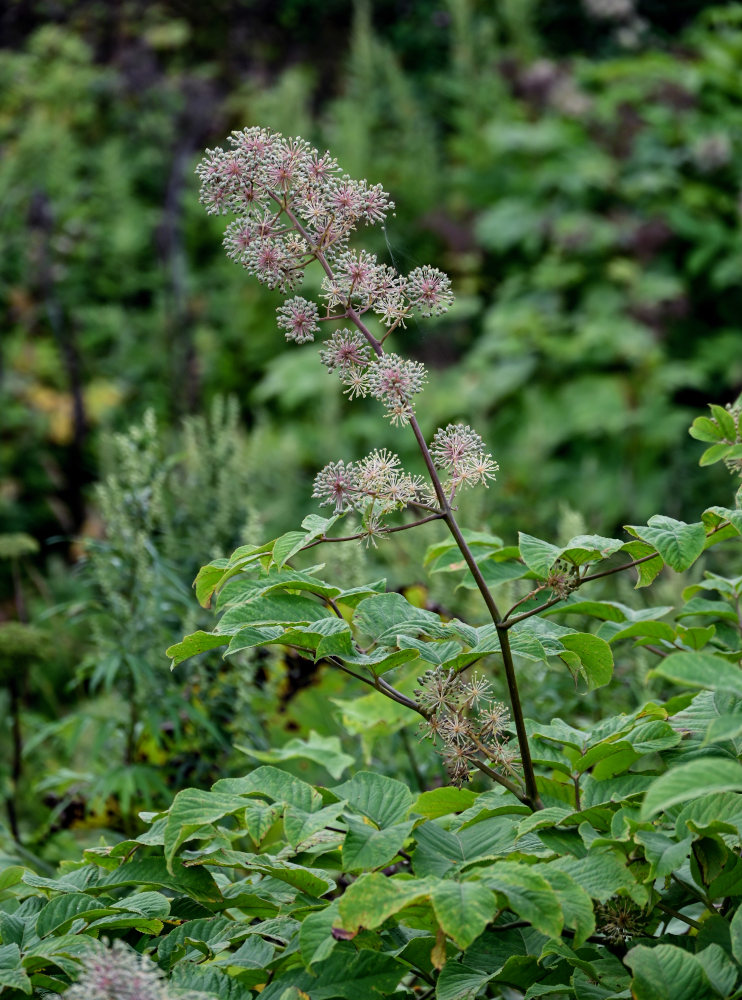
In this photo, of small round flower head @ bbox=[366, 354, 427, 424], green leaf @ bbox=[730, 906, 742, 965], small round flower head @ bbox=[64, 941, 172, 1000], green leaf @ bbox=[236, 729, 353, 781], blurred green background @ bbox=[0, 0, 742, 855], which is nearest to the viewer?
small round flower head @ bbox=[64, 941, 172, 1000]

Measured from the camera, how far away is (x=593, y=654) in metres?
1.05

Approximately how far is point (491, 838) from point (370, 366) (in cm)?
49

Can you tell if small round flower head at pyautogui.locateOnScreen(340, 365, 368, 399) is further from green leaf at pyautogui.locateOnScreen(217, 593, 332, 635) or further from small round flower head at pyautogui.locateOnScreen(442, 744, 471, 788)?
small round flower head at pyautogui.locateOnScreen(442, 744, 471, 788)

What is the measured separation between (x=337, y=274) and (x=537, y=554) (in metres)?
0.37

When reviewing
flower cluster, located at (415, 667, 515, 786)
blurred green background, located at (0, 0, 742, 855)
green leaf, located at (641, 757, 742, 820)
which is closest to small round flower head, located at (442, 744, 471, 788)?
flower cluster, located at (415, 667, 515, 786)

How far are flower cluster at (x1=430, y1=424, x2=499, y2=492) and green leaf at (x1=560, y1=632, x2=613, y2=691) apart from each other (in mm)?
189

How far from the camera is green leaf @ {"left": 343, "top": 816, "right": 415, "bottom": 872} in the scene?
0.85 meters

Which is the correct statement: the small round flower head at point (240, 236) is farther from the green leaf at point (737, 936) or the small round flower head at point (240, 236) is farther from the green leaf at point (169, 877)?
the green leaf at point (737, 936)

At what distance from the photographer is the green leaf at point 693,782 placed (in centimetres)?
70

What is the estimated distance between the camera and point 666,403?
5551 millimetres

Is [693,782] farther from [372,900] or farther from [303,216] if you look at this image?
[303,216]

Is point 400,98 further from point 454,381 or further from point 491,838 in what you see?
point 491,838

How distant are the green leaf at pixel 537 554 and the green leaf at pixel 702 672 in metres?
0.21

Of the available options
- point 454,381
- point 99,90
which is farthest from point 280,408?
point 99,90
